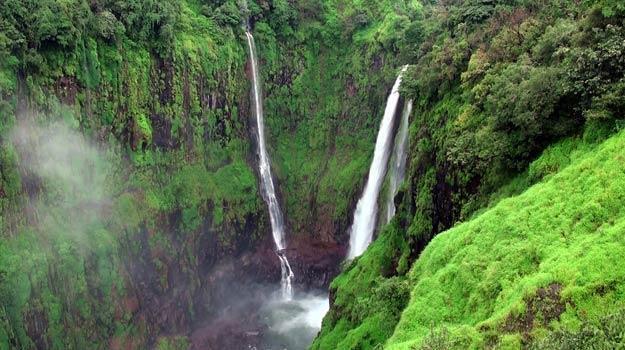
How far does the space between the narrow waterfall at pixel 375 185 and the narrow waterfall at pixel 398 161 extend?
5.33 ft

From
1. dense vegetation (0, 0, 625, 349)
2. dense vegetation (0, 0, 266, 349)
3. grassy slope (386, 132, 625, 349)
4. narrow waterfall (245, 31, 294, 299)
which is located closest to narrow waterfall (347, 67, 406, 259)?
dense vegetation (0, 0, 625, 349)

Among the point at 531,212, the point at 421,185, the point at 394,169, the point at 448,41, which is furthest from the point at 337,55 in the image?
the point at 531,212

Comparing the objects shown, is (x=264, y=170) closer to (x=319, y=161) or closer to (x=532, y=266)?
(x=319, y=161)

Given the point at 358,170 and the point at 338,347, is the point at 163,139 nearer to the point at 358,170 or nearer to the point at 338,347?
the point at 358,170

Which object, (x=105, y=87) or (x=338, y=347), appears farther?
(x=105, y=87)

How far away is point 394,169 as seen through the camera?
26359 mm

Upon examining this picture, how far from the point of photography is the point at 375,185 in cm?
2986

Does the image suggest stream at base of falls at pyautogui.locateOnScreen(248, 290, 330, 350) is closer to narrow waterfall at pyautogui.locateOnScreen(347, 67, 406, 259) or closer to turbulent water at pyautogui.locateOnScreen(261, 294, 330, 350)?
turbulent water at pyautogui.locateOnScreen(261, 294, 330, 350)

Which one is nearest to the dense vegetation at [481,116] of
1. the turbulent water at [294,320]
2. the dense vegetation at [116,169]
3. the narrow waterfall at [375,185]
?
the narrow waterfall at [375,185]

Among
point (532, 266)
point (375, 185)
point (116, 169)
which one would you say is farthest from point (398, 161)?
point (532, 266)

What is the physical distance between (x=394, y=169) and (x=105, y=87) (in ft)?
Result: 52.1

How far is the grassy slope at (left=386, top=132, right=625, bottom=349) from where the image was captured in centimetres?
870

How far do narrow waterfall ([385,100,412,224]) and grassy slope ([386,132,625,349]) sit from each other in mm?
11599

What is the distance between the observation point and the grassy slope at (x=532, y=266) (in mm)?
8695
